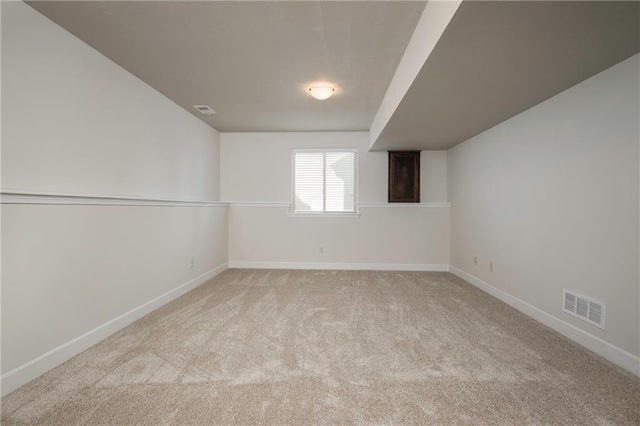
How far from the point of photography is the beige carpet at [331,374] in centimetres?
158

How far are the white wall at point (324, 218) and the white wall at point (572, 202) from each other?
1.29 m

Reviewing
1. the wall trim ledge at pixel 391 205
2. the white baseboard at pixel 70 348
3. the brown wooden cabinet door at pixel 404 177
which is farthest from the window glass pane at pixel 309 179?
the white baseboard at pixel 70 348

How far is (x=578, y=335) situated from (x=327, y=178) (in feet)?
13.1

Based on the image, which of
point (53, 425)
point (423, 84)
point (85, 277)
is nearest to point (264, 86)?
point (423, 84)

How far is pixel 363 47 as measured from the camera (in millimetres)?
2494

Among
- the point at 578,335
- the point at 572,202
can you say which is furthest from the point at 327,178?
the point at 578,335

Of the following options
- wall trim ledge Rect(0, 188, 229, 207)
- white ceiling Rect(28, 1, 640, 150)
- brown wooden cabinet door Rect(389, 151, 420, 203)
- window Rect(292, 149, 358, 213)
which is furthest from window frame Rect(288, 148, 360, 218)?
wall trim ledge Rect(0, 188, 229, 207)

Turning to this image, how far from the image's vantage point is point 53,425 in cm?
150

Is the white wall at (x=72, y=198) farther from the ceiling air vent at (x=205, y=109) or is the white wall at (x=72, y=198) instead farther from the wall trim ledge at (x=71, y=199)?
the ceiling air vent at (x=205, y=109)

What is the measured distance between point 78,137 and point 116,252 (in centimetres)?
100

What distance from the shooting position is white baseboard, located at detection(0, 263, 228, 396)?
5.89 ft

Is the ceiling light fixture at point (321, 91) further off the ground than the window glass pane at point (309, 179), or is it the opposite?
the ceiling light fixture at point (321, 91)

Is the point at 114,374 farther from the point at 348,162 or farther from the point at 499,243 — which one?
the point at 348,162

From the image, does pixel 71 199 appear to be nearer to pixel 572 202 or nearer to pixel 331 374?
pixel 331 374
